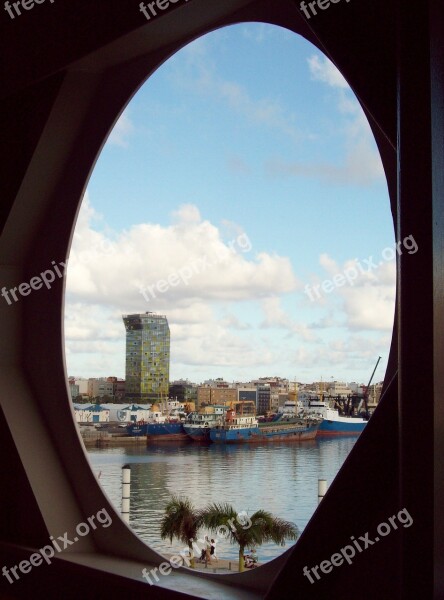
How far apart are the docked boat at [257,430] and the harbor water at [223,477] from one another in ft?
0.13

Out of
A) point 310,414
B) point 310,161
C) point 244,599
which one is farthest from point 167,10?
point 244,599

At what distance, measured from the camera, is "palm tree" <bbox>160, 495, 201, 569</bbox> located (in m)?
3.86

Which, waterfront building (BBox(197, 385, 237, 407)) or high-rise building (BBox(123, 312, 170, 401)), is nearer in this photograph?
waterfront building (BBox(197, 385, 237, 407))

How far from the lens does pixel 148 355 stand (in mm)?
4547

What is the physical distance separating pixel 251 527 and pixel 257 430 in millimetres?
619

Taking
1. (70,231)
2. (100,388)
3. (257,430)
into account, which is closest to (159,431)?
(100,388)

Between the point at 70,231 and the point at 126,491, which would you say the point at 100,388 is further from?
the point at 70,231

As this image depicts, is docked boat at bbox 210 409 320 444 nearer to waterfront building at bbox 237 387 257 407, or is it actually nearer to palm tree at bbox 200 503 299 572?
waterfront building at bbox 237 387 257 407

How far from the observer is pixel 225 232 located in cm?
445

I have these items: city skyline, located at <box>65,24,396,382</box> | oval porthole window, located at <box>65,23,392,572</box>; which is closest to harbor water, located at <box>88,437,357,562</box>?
oval porthole window, located at <box>65,23,392,572</box>

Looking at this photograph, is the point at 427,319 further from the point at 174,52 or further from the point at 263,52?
the point at 263,52

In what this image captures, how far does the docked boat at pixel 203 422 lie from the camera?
4.29 m

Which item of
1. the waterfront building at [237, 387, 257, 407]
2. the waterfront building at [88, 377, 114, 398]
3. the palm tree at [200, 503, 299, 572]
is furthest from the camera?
the waterfront building at [88, 377, 114, 398]

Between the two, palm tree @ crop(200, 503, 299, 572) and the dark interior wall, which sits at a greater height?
the dark interior wall
